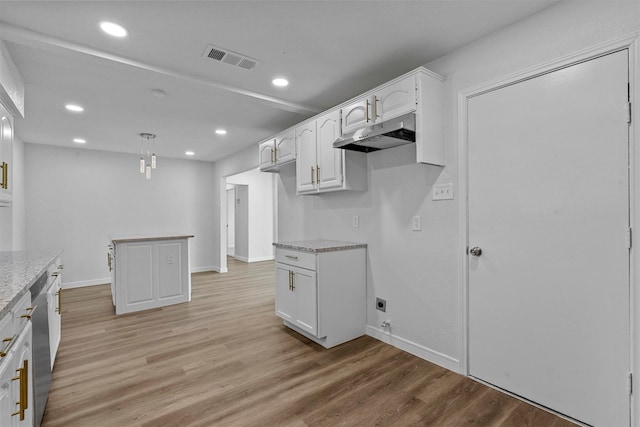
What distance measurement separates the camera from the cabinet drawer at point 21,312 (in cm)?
132

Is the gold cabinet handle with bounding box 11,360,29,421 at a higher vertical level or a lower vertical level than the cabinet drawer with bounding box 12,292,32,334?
lower

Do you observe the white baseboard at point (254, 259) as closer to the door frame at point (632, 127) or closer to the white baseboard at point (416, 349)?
the white baseboard at point (416, 349)

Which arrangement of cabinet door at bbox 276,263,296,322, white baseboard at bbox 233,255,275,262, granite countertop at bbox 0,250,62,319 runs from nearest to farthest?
granite countertop at bbox 0,250,62,319
cabinet door at bbox 276,263,296,322
white baseboard at bbox 233,255,275,262

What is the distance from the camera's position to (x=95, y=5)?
6.07 feet

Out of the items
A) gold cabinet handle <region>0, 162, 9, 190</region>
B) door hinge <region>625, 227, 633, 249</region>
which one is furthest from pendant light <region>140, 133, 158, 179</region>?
door hinge <region>625, 227, 633, 249</region>

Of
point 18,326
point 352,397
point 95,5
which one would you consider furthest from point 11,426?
point 95,5

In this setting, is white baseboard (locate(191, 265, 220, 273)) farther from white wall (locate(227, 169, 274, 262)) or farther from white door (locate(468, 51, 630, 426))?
white door (locate(468, 51, 630, 426))

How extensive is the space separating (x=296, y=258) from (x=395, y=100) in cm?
169

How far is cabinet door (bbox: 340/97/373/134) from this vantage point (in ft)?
8.63

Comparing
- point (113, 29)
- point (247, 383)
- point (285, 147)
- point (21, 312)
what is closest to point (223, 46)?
point (113, 29)

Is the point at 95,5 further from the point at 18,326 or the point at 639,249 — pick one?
the point at 639,249

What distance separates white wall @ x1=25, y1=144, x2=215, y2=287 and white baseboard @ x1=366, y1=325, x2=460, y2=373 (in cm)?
509

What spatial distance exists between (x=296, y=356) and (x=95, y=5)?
284 cm

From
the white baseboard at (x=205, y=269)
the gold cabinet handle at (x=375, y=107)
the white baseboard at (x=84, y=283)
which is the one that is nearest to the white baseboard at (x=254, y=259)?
the white baseboard at (x=205, y=269)
